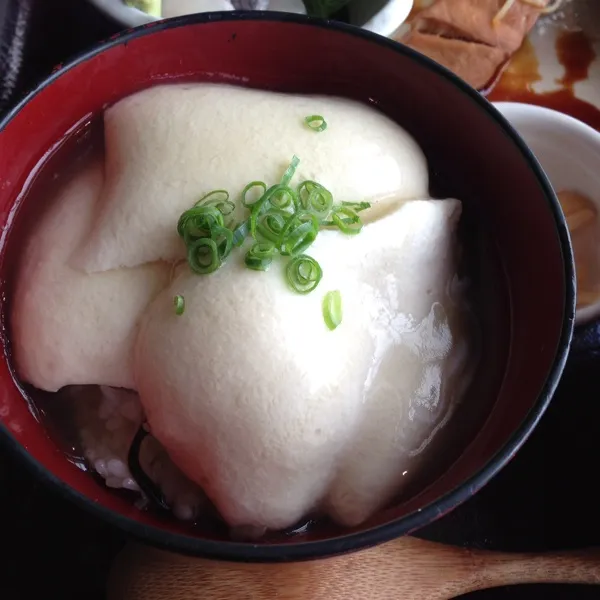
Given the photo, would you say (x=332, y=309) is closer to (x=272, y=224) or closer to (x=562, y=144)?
(x=272, y=224)

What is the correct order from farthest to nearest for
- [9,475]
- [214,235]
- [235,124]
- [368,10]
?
[368,10] < [9,475] < [235,124] < [214,235]

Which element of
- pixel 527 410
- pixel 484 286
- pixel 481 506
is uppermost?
pixel 484 286

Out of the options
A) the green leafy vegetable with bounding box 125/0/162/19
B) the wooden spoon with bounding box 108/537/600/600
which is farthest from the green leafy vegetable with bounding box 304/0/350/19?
the wooden spoon with bounding box 108/537/600/600

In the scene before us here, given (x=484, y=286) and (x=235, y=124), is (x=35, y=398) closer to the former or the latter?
(x=235, y=124)

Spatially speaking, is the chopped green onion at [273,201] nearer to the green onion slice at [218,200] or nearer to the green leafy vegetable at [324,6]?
the green onion slice at [218,200]

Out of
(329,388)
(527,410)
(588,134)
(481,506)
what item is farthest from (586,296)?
(329,388)

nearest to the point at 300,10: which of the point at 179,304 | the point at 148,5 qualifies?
the point at 148,5

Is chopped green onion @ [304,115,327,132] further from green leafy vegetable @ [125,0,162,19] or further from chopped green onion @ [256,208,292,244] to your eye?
green leafy vegetable @ [125,0,162,19]
